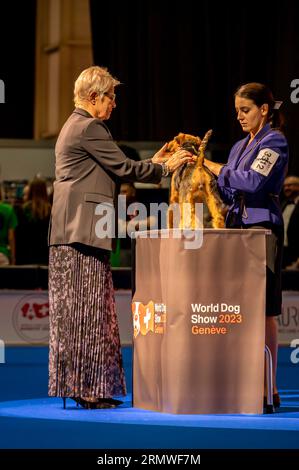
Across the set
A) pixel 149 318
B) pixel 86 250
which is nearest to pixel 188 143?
pixel 86 250

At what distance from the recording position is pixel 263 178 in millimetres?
4801

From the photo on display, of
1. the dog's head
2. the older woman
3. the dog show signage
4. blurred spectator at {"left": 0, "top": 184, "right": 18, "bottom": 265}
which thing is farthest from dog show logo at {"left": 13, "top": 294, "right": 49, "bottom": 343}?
the dog show signage

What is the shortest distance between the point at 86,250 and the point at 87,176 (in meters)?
0.34

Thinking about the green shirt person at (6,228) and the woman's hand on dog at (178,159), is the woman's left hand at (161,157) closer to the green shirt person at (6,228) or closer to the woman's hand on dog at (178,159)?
the woman's hand on dog at (178,159)

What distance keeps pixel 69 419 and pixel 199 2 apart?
25.8 ft

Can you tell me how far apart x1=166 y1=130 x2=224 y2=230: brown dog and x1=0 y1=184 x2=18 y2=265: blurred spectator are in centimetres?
376

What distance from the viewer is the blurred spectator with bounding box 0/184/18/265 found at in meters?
8.60

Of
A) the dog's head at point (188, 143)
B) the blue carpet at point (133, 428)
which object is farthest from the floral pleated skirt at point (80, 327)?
the dog's head at point (188, 143)

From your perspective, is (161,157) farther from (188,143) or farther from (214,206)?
(214,206)

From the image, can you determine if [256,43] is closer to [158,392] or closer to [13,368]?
[13,368]

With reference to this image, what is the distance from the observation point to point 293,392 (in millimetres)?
5809

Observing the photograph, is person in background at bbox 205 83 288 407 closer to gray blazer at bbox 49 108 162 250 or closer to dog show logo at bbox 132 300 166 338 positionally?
gray blazer at bbox 49 108 162 250

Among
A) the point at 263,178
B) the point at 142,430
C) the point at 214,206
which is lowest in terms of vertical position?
the point at 142,430
